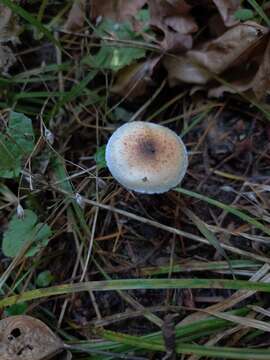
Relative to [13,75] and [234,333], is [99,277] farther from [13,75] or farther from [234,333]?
[13,75]

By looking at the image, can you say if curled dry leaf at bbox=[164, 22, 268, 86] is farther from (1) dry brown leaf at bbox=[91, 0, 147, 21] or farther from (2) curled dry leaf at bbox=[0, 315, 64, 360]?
(2) curled dry leaf at bbox=[0, 315, 64, 360]

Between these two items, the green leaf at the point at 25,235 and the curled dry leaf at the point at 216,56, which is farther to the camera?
the curled dry leaf at the point at 216,56

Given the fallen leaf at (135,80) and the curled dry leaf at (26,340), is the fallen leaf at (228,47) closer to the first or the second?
the fallen leaf at (135,80)

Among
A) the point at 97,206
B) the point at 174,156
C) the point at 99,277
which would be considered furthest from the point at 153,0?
the point at 99,277

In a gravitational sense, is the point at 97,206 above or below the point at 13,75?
below

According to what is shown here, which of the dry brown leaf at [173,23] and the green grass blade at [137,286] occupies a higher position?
the dry brown leaf at [173,23]

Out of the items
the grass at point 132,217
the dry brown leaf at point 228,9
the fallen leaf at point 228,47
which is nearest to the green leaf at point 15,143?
the grass at point 132,217

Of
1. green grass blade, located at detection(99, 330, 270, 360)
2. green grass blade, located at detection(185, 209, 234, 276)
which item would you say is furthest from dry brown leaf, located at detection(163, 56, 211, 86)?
green grass blade, located at detection(99, 330, 270, 360)
